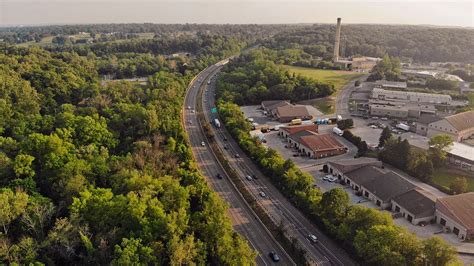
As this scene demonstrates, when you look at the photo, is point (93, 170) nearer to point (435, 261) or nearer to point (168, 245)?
point (168, 245)

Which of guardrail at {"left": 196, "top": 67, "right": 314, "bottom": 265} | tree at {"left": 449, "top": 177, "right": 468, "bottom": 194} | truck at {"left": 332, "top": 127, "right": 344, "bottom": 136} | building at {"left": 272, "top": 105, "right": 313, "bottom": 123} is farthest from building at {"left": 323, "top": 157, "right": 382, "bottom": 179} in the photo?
building at {"left": 272, "top": 105, "right": 313, "bottom": 123}

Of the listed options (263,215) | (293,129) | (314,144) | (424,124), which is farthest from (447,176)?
(263,215)

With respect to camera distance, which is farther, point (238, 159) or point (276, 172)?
point (238, 159)

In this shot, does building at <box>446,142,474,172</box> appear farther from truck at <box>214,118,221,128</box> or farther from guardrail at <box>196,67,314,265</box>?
truck at <box>214,118,221,128</box>

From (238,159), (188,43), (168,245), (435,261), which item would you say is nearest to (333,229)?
(435,261)

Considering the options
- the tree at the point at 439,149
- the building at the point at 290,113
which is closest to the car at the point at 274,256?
the tree at the point at 439,149

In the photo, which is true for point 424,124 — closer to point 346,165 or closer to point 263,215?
point 346,165
